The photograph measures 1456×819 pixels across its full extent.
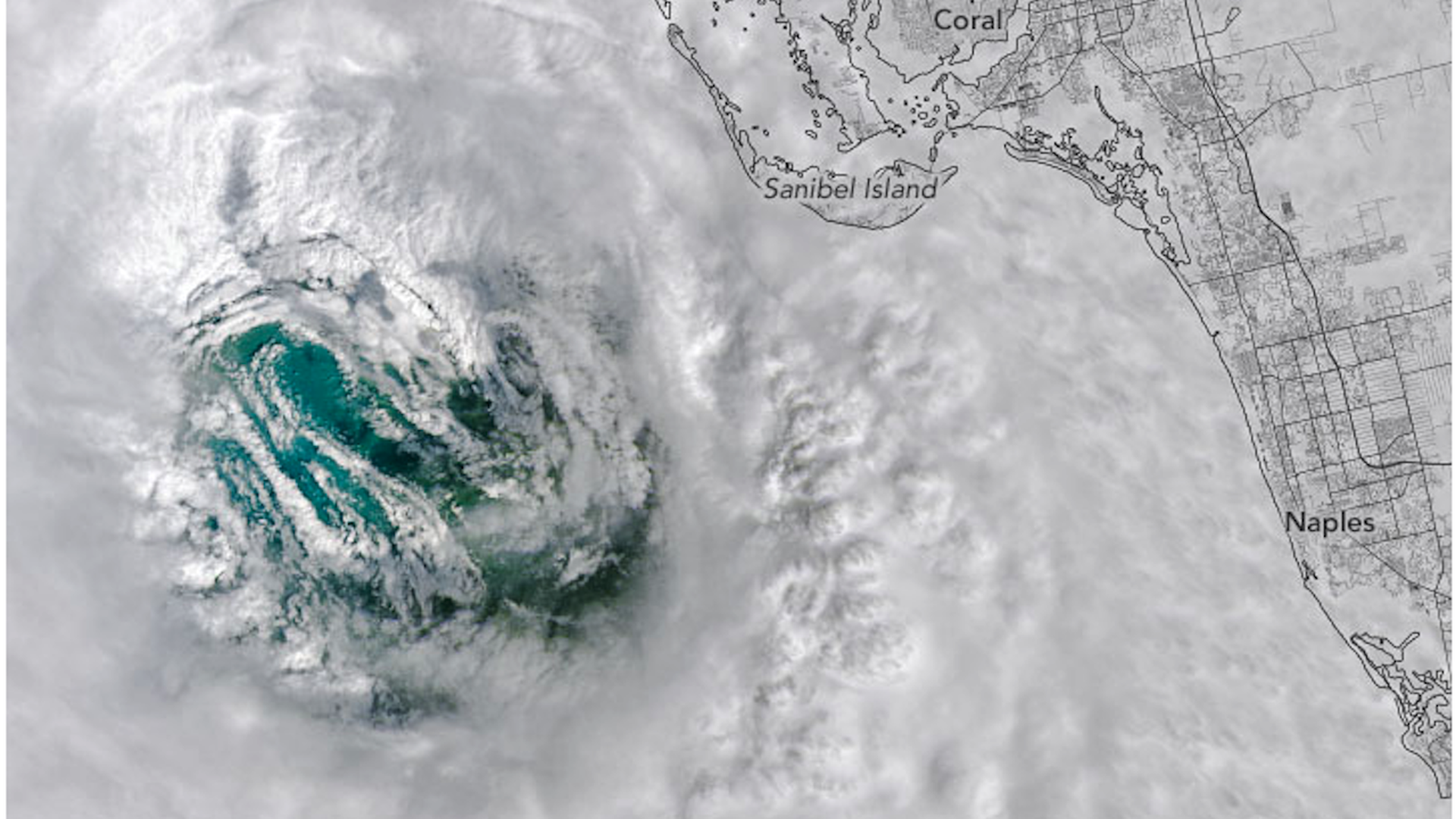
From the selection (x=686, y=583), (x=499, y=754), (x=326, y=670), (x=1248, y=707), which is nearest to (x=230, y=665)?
(x=326, y=670)

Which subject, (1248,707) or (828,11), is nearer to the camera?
(1248,707)

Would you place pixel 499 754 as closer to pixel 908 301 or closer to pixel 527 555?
pixel 527 555
